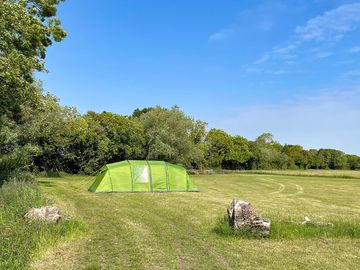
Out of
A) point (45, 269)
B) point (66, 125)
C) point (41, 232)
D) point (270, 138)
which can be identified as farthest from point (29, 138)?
point (270, 138)

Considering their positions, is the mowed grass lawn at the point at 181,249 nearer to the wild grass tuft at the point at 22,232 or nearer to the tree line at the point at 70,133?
the wild grass tuft at the point at 22,232

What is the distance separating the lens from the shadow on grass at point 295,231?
12.6 metres

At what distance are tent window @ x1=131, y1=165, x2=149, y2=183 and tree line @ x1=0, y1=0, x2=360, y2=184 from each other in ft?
25.8

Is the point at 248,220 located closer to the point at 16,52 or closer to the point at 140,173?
the point at 16,52

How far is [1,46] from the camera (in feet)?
60.3

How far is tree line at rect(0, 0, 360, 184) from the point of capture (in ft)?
62.5

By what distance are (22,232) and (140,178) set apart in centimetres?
1953

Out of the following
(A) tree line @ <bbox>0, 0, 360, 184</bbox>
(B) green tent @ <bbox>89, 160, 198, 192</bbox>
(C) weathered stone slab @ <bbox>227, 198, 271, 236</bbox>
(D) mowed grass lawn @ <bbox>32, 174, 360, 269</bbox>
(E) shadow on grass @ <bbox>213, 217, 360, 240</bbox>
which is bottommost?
(D) mowed grass lawn @ <bbox>32, 174, 360, 269</bbox>

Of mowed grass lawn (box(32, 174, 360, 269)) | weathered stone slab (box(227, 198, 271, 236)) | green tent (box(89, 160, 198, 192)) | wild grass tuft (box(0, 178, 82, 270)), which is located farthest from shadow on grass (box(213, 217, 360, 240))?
green tent (box(89, 160, 198, 192))

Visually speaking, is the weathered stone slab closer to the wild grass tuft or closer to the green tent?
the wild grass tuft

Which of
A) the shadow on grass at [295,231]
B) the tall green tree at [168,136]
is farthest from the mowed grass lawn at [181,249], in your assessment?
the tall green tree at [168,136]

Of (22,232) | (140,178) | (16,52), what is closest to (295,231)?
(22,232)

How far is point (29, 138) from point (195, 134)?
5167 centimetres

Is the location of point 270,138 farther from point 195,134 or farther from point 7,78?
point 7,78
